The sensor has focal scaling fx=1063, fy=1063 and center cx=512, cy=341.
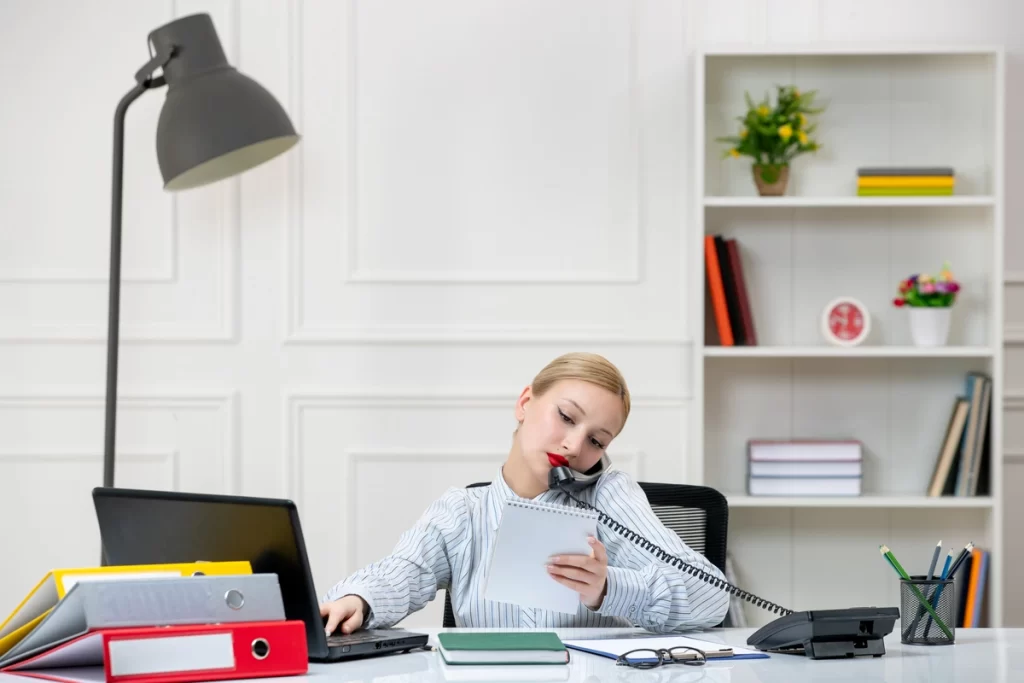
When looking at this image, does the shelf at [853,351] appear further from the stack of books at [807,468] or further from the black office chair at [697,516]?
the black office chair at [697,516]

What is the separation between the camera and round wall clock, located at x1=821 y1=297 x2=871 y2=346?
293cm

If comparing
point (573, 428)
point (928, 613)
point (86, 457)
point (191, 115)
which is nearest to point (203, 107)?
point (191, 115)

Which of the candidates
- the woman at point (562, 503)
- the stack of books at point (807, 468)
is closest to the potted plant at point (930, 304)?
the stack of books at point (807, 468)

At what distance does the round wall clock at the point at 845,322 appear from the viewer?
115 inches

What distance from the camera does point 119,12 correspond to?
119 inches

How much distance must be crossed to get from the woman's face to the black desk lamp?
1.22 meters

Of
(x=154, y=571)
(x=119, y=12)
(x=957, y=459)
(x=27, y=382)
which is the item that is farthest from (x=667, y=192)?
(x=154, y=571)

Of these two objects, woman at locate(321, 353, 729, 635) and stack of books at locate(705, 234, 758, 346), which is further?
stack of books at locate(705, 234, 758, 346)

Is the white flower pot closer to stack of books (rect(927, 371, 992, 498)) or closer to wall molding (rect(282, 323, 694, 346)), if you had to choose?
stack of books (rect(927, 371, 992, 498))

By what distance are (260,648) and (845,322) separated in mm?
2141

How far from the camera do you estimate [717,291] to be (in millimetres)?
2912

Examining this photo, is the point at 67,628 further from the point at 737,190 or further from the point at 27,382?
the point at 737,190

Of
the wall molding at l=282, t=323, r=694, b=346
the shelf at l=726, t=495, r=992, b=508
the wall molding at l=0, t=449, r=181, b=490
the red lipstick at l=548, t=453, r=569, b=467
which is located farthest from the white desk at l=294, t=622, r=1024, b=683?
the wall molding at l=0, t=449, r=181, b=490

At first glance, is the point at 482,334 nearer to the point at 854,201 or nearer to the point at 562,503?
the point at 854,201
